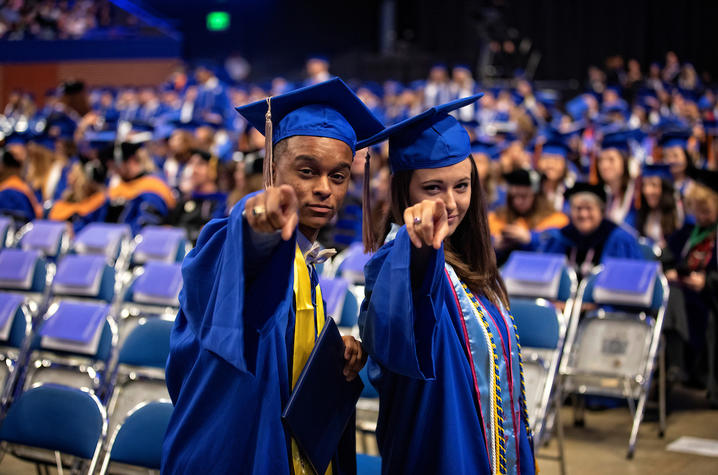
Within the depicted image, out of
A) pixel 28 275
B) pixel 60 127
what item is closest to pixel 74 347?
pixel 28 275

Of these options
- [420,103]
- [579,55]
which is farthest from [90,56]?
[579,55]

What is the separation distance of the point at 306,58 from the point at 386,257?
24738mm

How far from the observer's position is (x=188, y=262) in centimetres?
151

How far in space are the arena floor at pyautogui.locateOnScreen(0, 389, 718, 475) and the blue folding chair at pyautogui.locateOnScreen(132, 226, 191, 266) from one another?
5.69ft

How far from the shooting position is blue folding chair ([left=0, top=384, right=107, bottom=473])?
8.79 feet

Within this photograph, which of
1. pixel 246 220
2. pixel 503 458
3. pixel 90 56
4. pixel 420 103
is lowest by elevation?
pixel 503 458

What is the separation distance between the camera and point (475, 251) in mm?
1965

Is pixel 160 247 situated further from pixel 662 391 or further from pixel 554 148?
pixel 554 148

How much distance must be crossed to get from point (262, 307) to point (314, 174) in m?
0.33

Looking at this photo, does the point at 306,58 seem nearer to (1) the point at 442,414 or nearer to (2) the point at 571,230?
(2) the point at 571,230

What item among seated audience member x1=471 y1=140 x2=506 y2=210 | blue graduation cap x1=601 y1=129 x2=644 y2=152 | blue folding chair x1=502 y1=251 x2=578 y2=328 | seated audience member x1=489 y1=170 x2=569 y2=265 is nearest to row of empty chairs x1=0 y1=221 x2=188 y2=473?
blue folding chair x1=502 y1=251 x2=578 y2=328

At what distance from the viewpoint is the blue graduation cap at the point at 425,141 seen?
5.87 ft

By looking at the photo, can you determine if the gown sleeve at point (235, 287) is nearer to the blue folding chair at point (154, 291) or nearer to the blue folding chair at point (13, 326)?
the blue folding chair at point (13, 326)

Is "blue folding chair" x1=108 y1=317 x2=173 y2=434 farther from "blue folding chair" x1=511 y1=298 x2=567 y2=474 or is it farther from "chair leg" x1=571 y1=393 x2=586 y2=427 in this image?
"chair leg" x1=571 y1=393 x2=586 y2=427
